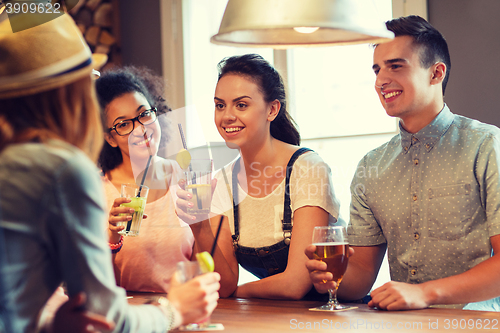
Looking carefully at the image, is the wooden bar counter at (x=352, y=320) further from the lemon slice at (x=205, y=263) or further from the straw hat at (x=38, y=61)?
the straw hat at (x=38, y=61)

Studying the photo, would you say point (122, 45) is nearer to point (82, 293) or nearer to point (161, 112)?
point (161, 112)

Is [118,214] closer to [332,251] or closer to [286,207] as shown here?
[286,207]

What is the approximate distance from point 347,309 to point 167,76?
2.99 m

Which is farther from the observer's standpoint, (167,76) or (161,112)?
(167,76)

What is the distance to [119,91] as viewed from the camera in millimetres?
Answer: 2197

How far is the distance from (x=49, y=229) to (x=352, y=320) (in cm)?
77

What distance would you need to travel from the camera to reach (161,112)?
8.32 feet

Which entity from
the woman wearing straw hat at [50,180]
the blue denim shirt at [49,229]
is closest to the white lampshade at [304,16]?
the woman wearing straw hat at [50,180]

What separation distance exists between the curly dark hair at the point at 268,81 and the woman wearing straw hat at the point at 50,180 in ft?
4.32

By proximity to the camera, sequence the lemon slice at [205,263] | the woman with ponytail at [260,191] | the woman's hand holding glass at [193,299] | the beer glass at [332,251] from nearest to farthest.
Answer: the woman's hand holding glass at [193,299] → the lemon slice at [205,263] → the beer glass at [332,251] → the woman with ponytail at [260,191]

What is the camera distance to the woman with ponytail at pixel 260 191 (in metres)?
1.74

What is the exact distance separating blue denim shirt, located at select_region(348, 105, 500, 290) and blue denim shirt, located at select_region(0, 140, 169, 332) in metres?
1.37

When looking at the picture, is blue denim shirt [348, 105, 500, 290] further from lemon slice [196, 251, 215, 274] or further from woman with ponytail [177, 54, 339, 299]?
lemon slice [196, 251, 215, 274]

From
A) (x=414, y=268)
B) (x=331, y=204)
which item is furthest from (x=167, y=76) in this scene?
(x=414, y=268)
